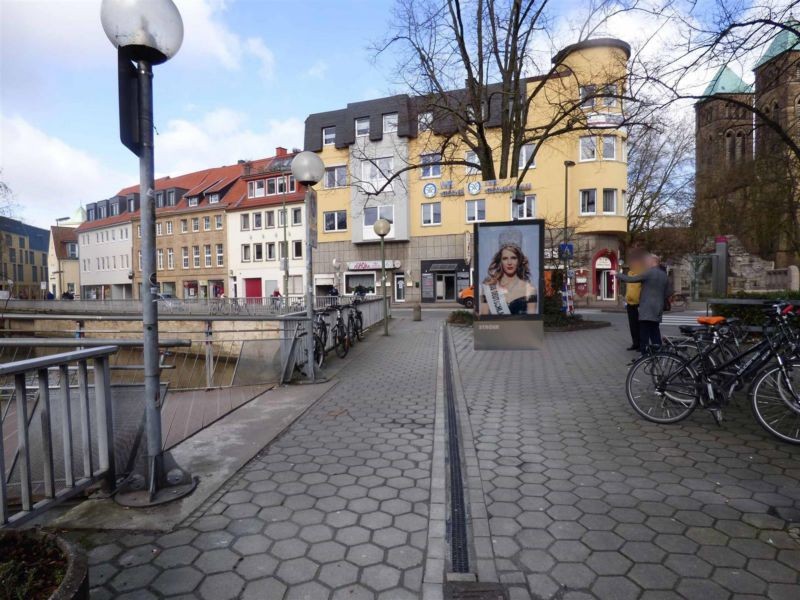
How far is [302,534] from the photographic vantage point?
3070 mm

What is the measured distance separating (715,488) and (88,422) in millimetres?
4475

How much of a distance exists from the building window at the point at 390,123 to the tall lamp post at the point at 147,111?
3739 centimetres

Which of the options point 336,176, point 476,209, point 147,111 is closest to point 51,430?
point 147,111

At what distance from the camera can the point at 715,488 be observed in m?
3.64

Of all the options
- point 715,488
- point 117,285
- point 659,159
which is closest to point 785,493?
point 715,488

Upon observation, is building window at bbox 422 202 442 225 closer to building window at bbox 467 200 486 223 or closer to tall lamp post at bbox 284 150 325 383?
building window at bbox 467 200 486 223

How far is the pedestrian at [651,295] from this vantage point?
7.93 meters

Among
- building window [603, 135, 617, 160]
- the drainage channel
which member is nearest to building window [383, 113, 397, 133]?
building window [603, 135, 617, 160]

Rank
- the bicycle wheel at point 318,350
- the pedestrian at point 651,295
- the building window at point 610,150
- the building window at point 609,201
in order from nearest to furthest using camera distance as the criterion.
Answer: the pedestrian at point 651,295, the bicycle wheel at point 318,350, the building window at point 610,150, the building window at point 609,201

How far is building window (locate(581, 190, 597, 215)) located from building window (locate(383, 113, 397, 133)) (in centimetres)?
1518

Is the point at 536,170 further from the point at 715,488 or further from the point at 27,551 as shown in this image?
the point at 27,551

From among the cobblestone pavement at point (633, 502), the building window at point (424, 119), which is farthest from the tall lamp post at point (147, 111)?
the building window at point (424, 119)

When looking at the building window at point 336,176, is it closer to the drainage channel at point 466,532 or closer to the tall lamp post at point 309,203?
the tall lamp post at point 309,203

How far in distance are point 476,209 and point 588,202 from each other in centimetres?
776
